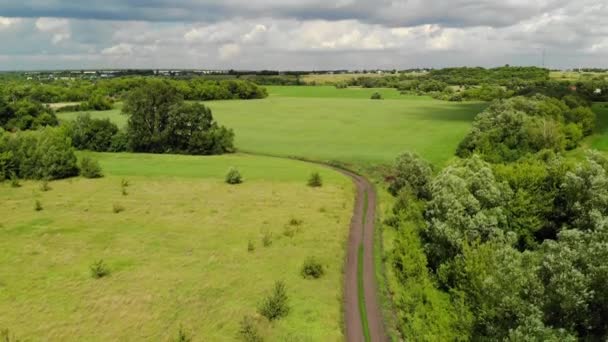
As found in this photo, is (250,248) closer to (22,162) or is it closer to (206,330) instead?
(206,330)

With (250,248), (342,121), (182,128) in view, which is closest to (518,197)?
(250,248)

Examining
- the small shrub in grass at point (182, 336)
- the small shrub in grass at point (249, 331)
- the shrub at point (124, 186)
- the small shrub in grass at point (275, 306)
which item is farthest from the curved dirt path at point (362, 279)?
the shrub at point (124, 186)

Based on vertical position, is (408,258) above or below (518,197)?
below

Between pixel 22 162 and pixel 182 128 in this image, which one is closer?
pixel 22 162

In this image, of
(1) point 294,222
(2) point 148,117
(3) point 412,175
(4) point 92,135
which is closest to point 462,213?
(1) point 294,222

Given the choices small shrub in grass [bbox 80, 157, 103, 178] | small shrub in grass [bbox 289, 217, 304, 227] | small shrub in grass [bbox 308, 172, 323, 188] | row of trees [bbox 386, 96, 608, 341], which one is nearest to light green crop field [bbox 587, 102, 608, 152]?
row of trees [bbox 386, 96, 608, 341]

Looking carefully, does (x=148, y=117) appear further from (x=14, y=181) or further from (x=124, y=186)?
(x=124, y=186)
